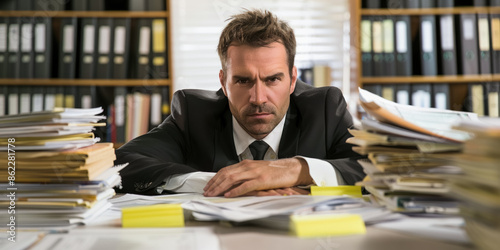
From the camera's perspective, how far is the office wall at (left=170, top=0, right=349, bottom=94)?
11.0 feet

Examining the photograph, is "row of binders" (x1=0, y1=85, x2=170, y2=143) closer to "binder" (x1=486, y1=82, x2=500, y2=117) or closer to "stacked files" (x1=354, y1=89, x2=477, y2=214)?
"binder" (x1=486, y1=82, x2=500, y2=117)

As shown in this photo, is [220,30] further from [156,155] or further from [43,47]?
[156,155]

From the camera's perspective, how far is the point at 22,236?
73cm

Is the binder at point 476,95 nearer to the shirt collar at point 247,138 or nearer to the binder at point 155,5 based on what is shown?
the shirt collar at point 247,138

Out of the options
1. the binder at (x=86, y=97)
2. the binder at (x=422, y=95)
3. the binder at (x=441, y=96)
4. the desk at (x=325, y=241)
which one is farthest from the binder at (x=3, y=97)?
the desk at (x=325, y=241)

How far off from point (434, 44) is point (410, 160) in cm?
246

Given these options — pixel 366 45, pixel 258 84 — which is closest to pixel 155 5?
pixel 366 45

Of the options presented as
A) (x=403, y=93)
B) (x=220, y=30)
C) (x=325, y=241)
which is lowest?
(x=325, y=241)

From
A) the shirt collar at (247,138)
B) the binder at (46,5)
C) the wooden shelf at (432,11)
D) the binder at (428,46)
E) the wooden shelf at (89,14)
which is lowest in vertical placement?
the shirt collar at (247,138)

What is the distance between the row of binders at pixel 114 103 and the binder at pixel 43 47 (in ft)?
0.36

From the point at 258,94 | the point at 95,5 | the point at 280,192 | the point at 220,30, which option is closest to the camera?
the point at 280,192

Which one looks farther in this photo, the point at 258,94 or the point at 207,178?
the point at 258,94

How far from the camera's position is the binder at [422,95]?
3.09 metres

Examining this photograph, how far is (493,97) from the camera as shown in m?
3.06
